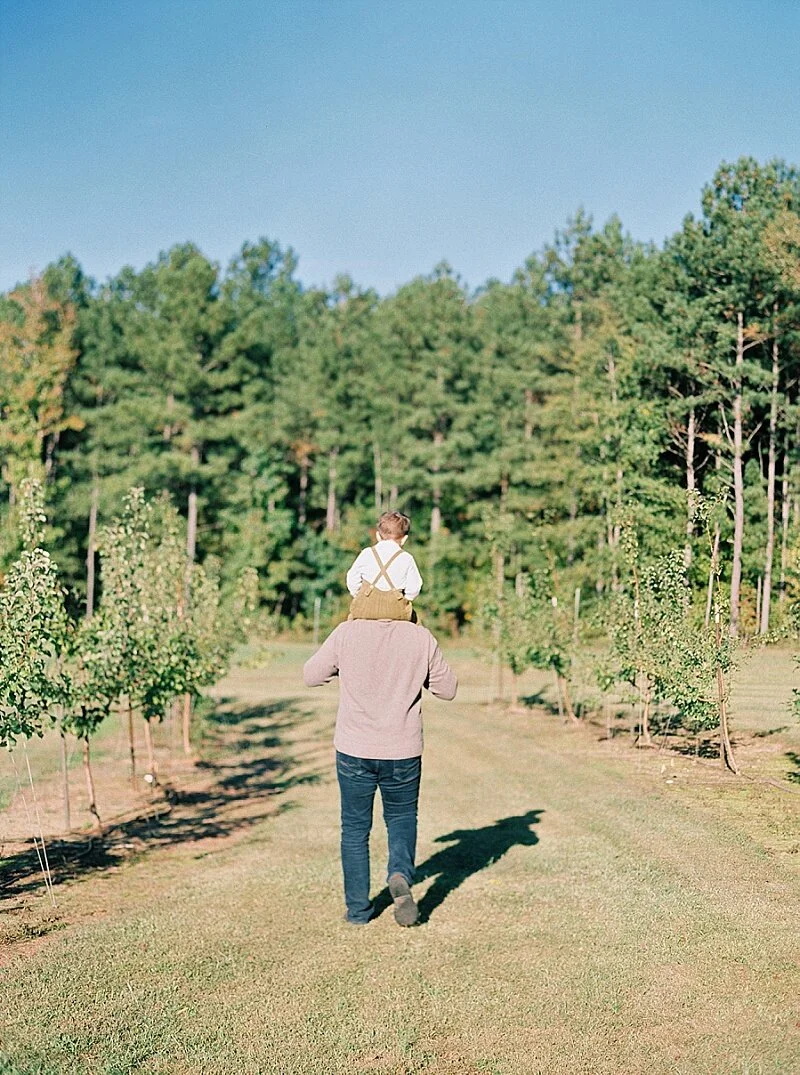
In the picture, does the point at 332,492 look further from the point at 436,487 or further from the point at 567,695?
the point at 567,695

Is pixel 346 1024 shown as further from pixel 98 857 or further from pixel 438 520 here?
pixel 438 520

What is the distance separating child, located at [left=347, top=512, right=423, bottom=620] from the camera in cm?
600

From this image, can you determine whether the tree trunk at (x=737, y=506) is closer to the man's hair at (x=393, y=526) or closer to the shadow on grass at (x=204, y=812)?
the man's hair at (x=393, y=526)

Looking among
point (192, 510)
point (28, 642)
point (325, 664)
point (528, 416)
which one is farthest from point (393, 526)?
point (192, 510)

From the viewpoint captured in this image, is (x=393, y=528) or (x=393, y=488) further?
(x=393, y=488)

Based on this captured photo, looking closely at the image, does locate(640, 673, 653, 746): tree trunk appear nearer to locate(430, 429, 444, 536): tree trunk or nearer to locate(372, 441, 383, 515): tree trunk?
locate(430, 429, 444, 536): tree trunk

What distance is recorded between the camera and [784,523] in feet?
29.8

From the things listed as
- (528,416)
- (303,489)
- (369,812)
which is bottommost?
(369,812)

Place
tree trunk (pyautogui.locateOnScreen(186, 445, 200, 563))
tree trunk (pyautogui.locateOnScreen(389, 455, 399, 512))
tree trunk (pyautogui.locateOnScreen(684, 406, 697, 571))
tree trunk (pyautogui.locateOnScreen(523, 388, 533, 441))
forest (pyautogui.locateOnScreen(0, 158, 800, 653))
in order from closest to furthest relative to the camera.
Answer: tree trunk (pyautogui.locateOnScreen(684, 406, 697, 571)) < forest (pyautogui.locateOnScreen(0, 158, 800, 653)) < tree trunk (pyautogui.locateOnScreen(523, 388, 533, 441)) < tree trunk (pyautogui.locateOnScreen(186, 445, 200, 563)) < tree trunk (pyautogui.locateOnScreen(389, 455, 399, 512))

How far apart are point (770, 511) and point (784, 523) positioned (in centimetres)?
38

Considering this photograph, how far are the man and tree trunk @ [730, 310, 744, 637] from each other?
12.3 ft

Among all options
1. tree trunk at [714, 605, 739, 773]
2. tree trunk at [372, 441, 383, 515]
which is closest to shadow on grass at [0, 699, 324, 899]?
tree trunk at [714, 605, 739, 773]

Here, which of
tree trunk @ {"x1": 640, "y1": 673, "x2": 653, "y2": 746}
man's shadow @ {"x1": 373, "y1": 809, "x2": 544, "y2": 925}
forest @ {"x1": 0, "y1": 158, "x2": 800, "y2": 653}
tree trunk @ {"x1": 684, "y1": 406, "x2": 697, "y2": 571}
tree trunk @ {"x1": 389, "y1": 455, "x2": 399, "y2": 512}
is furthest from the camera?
tree trunk @ {"x1": 389, "y1": 455, "x2": 399, "y2": 512}

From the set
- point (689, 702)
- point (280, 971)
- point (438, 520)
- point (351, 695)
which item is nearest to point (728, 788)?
point (689, 702)
